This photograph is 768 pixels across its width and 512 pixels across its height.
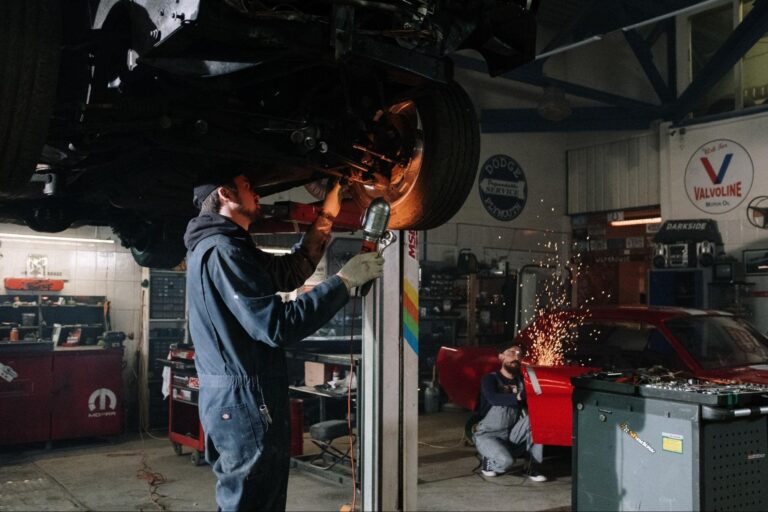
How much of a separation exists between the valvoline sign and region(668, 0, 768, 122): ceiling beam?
62 cm

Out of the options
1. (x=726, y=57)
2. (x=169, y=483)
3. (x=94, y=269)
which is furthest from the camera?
(x=726, y=57)

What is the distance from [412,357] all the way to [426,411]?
14.3ft

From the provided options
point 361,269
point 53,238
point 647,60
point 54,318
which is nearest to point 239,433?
point 361,269

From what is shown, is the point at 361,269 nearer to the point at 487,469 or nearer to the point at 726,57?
the point at 487,469

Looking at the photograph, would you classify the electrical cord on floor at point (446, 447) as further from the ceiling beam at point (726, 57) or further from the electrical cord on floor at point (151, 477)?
the ceiling beam at point (726, 57)

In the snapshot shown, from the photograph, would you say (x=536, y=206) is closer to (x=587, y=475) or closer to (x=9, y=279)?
(x=9, y=279)

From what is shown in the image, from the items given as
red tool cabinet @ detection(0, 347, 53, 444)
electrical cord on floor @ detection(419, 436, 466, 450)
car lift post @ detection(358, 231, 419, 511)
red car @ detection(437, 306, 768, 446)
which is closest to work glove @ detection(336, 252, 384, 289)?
car lift post @ detection(358, 231, 419, 511)

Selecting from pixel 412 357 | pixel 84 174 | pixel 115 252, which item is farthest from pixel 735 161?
pixel 84 174

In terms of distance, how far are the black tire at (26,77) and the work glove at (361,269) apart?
38.2 inches

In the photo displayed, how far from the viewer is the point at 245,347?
2.05m

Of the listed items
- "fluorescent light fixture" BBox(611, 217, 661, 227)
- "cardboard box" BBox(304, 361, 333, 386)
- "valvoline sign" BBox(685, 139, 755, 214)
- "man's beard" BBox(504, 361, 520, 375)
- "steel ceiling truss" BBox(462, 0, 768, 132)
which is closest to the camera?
"man's beard" BBox(504, 361, 520, 375)

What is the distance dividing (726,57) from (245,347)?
313 inches

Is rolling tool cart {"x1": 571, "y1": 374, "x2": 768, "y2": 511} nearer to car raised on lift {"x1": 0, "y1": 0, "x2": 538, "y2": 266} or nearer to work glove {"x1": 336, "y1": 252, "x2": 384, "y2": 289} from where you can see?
car raised on lift {"x1": 0, "y1": 0, "x2": 538, "y2": 266}

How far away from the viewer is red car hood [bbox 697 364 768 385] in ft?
14.1
